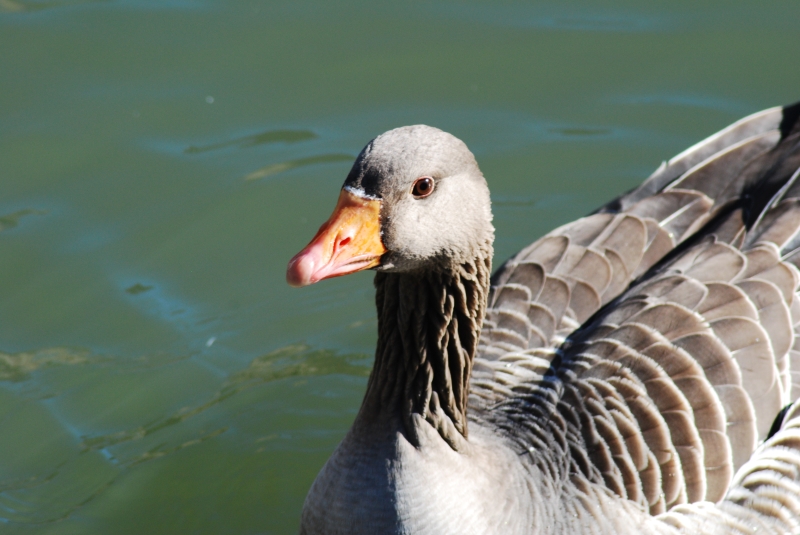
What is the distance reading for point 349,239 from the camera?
399 centimetres

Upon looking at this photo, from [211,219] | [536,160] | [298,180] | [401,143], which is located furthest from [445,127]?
[401,143]

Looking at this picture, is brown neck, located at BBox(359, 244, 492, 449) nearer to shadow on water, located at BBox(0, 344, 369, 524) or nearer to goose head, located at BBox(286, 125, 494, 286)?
goose head, located at BBox(286, 125, 494, 286)

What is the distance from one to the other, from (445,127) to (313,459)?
3.37m

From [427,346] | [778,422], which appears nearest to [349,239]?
[427,346]

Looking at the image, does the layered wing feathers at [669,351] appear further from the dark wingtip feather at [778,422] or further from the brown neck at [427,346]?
the brown neck at [427,346]

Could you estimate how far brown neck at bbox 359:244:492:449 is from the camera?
4.48 metres

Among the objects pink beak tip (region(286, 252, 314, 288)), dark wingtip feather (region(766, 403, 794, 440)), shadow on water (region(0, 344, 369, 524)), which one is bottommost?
shadow on water (region(0, 344, 369, 524))

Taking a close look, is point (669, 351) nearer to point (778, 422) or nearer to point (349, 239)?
point (778, 422)

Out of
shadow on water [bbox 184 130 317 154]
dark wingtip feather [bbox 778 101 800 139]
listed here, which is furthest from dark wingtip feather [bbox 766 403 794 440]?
shadow on water [bbox 184 130 317 154]

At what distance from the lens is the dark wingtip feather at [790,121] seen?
6277 millimetres

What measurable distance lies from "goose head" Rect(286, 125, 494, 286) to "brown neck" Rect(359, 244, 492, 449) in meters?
0.26

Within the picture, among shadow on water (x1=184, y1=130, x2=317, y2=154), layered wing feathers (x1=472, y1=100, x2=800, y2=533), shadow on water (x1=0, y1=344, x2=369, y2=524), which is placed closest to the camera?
layered wing feathers (x1=472, y1=100, x2=800, y2=533)

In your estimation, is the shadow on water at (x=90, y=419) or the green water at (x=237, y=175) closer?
the shadow on water at (x=90, y=419)

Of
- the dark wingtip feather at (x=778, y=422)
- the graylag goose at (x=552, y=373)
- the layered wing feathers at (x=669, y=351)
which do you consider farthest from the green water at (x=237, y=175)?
the dark wingtip feather at (x=778, y=422)
